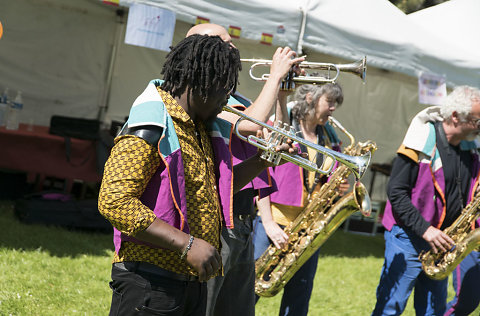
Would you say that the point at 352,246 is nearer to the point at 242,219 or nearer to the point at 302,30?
the point at 302,30

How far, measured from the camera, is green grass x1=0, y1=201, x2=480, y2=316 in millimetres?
4117

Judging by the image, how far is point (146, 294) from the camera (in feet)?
6.44

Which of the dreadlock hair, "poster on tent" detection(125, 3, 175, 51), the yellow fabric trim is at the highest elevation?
"poster on tent" detection(125, 3, 175, 51)

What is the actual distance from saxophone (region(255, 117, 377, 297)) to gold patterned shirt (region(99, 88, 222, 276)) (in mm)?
1776

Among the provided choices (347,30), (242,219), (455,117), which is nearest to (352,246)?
(347,30)

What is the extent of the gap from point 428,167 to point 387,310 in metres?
1.03

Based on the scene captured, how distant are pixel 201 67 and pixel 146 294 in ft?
2.76

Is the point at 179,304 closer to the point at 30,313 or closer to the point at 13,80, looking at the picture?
the point at 30,313

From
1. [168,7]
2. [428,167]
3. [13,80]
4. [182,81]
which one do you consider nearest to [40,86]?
[13,80]

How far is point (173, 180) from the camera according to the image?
6.23ft

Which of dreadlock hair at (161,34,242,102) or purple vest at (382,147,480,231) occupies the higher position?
dreadlock hair at (161,34,242,102)

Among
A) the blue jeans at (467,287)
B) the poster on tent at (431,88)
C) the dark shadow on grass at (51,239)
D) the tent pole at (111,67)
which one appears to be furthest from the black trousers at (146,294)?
Result: the tent pole at (111,67)

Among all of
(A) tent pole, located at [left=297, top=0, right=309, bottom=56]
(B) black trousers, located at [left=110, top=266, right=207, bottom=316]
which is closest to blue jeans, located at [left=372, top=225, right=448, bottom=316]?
(B) black trousers, located at [left=110, top=266, right=207, bottom=316]

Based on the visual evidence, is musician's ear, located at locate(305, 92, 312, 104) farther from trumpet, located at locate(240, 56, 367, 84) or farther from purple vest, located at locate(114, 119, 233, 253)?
purple vest, located at locate(114, 119, 233, 253)
